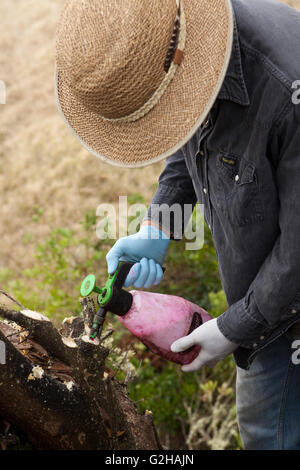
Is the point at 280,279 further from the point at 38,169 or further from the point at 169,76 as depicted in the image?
the point at 38,169

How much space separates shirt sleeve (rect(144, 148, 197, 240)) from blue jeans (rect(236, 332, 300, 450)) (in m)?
0.66

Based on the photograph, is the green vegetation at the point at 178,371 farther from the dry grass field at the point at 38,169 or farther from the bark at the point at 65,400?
the dry grass field at the point at 38,169

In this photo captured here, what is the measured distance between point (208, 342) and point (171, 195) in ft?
2.20

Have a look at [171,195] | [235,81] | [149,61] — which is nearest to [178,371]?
[171,195]

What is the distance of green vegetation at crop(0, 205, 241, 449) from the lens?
272cm

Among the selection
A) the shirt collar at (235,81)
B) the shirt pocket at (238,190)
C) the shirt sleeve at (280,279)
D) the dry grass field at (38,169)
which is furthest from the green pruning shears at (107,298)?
the dry grass field at (38,169)

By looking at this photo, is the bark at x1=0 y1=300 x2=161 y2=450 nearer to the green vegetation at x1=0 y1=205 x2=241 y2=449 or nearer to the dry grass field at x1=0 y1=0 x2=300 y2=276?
the green vegetation at x1=0 y1=205 x2=241 y2=449

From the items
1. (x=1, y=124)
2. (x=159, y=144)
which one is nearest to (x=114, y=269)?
(x=159, y=144)

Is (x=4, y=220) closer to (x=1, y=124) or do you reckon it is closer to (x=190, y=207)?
(x=1, y=124)

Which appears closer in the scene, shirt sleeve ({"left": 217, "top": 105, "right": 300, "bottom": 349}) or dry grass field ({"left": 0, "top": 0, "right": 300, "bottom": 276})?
shirt sleeve ({"left": 217, "top": 105, "right": 300, "bottom": 349})

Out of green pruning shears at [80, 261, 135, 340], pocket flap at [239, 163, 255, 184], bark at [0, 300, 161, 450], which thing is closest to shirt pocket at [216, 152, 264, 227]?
pocket flap at [239, 163, 255, 184]

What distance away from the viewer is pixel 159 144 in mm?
1477

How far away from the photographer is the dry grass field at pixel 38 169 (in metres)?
4.93
